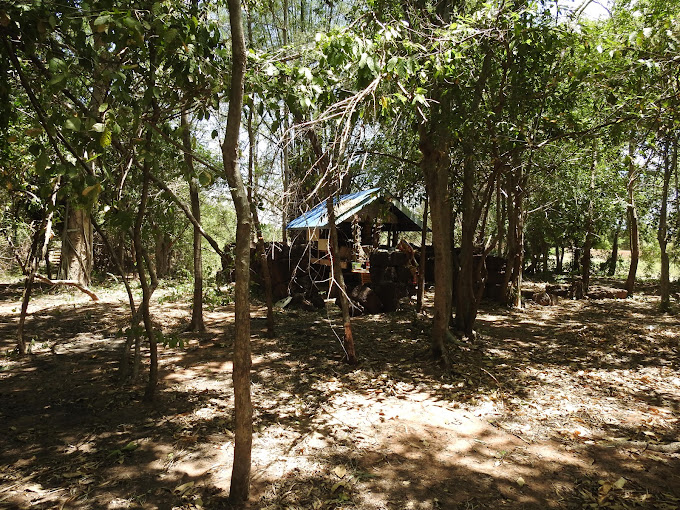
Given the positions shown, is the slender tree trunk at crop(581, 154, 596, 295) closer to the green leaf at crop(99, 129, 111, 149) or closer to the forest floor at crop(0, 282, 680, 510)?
the forest floor at crop(0, 282, 680, 510)

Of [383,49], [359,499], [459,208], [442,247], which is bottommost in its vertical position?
[359,499]

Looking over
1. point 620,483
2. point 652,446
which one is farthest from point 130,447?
point 652,446

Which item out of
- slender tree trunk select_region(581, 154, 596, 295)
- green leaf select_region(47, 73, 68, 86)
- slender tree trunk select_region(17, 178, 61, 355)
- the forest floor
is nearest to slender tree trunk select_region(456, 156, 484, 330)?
the forest floor

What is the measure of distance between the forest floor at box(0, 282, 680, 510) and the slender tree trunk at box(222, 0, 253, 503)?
1.27 ft

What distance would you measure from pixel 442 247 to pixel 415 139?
2.85 m

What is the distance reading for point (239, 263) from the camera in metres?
2.88

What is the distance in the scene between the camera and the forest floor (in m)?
3.39

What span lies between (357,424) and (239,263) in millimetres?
2647

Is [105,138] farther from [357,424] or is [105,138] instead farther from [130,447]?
[357,424]

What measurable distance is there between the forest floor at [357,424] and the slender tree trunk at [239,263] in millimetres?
388

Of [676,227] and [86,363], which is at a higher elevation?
[676,227]

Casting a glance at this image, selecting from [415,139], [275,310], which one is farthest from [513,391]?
[275,310]

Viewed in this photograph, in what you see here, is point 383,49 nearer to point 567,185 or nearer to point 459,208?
point 459,208

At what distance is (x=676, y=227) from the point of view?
1577cm
